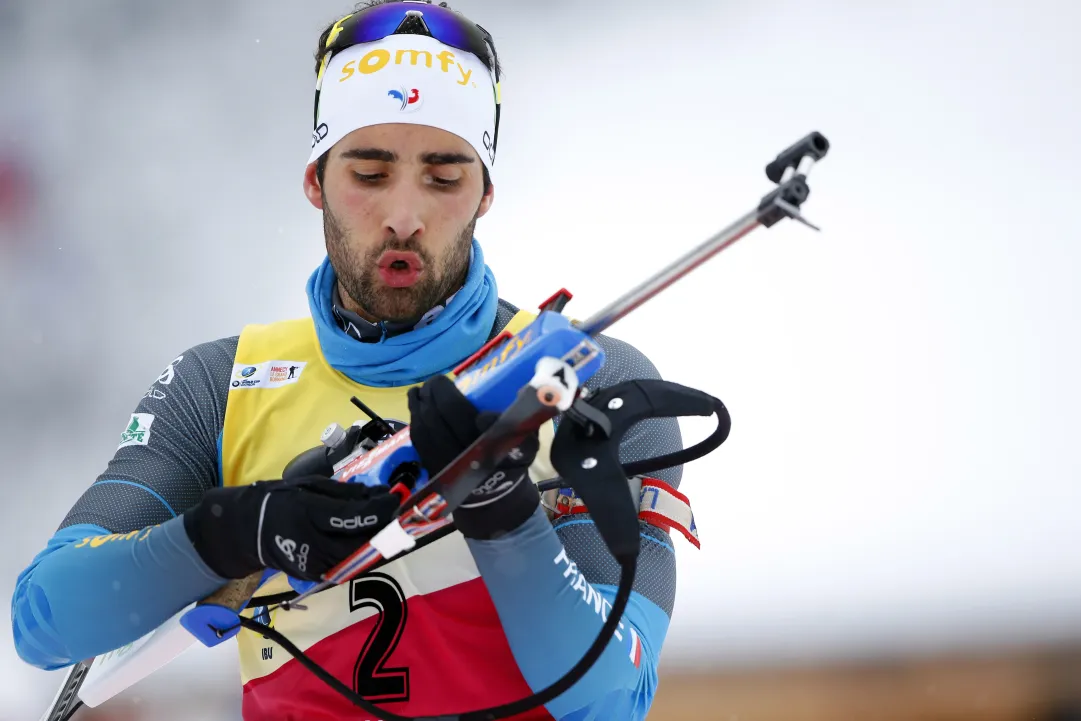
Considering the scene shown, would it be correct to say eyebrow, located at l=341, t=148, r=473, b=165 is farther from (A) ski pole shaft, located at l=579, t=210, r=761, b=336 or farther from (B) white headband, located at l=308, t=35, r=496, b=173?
(A) ski pole shaft, located at l=579, t=210, r=761, b=336

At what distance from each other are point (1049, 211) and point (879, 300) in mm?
662

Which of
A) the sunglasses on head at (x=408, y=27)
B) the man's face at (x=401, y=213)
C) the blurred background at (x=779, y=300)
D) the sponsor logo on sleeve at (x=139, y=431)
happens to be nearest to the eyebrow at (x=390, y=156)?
the man's face at (x=401, y=213)

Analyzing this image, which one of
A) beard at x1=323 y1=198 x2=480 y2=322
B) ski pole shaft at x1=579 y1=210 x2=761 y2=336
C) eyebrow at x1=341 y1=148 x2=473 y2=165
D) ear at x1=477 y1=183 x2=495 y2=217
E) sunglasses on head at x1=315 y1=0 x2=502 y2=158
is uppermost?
sunglasses on head at x1=315 y1=0 x2=502 y2=158

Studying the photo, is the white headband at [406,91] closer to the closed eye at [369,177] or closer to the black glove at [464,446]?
the closed eye at [369,177]

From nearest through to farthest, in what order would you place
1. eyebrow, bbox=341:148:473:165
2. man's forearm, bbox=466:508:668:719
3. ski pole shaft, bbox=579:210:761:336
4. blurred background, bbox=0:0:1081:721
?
ski pole shaft, bbox=579:210:761:336 → man's forearm, bbox=466:508:668:719 → eyebrow, bbox=341:148:473:165 → blurred background, bbox=0:0:1081:721

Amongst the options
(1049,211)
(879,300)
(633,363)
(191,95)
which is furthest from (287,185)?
(1049,211)

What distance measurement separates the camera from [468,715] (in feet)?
4.23

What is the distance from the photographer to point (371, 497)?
1249mm

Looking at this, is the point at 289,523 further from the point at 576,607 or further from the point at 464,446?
the point at 576,607

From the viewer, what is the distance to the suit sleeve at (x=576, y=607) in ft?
4.33

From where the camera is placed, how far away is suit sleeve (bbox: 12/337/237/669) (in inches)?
56.7

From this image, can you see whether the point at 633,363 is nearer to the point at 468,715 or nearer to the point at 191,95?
the point at 468,715

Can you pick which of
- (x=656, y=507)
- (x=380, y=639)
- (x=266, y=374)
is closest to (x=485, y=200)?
(x=266, y=374)

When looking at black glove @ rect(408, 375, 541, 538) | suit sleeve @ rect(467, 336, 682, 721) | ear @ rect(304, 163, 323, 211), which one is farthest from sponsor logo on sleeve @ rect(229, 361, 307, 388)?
black glove @ rect(408, 375, 541, 538)
